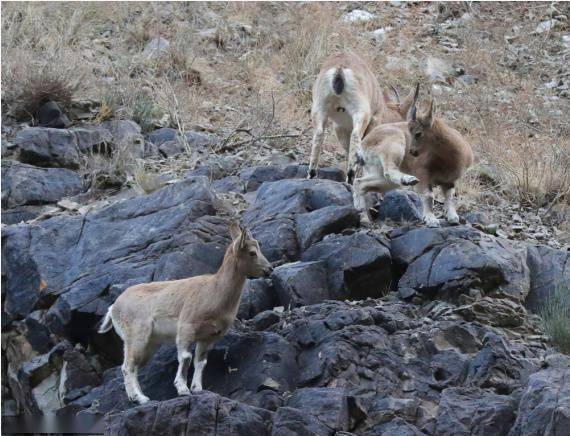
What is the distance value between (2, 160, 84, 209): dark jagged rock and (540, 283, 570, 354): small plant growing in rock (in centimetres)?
706

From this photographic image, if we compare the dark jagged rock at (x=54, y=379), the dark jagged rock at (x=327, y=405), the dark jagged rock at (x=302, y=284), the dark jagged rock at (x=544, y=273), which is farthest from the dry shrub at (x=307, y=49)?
the dark jagged rock at (x=327, y=405)

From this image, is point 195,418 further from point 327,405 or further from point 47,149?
point 47,149

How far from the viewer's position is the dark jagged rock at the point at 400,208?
1275 centimetres

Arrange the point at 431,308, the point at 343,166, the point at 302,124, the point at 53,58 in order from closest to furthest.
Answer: the point at 431,308 < the point at 343,166 < the point at 302,124 < the point at 53,58

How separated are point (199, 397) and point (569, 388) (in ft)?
8.78

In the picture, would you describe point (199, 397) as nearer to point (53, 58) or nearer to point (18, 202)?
point (18, 202)

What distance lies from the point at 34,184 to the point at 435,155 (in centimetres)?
586

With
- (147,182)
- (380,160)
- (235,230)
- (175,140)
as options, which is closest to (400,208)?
(380,160)

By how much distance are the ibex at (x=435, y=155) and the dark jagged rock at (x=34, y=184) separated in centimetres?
546

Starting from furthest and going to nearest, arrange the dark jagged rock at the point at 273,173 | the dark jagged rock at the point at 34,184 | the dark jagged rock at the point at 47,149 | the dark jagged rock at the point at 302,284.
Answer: the dark jagged rock at the point at 47,149 < the dark jagged rock at the point at 34,184 < the dark jagged rock at the point at 273,173 < the dark jagged rock at the point at 302,284

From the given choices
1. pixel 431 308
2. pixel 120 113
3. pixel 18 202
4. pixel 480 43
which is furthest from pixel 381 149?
pixel 480 43

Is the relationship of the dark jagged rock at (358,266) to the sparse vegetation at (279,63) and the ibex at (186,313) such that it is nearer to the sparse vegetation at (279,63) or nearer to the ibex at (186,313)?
the ibex at (186,313)

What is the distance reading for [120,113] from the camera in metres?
18.6

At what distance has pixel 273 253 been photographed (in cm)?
1206
